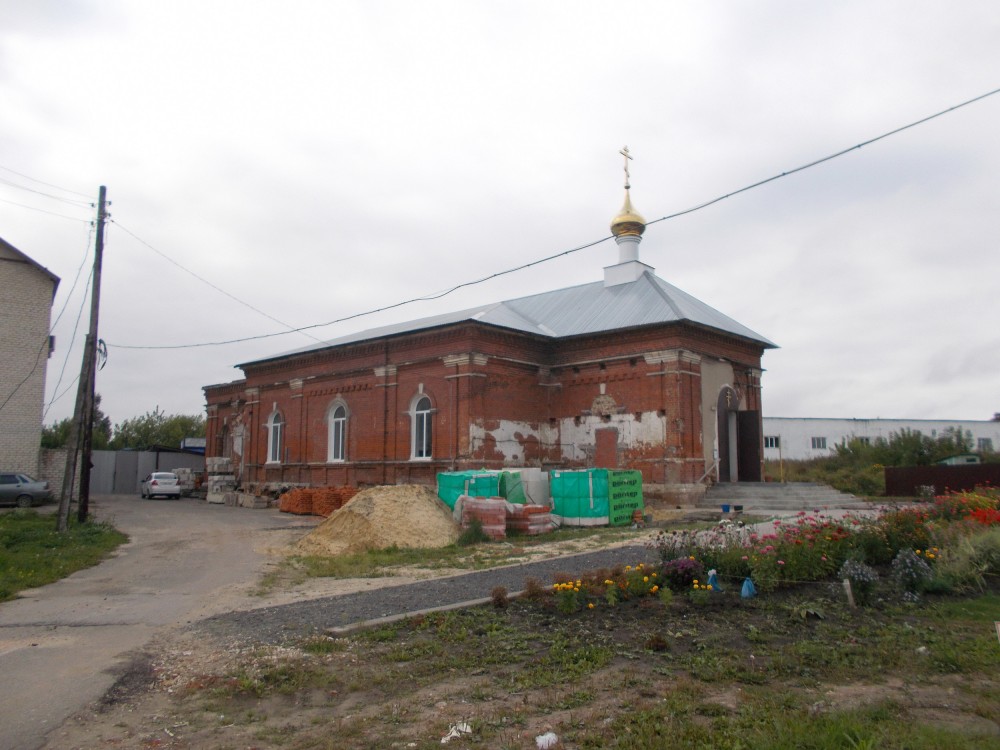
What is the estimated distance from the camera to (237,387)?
35.9m

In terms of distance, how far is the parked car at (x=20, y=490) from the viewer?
86.8ft

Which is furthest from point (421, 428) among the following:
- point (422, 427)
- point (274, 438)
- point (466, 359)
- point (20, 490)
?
point (20, 490)

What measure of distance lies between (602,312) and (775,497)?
26.6 ft

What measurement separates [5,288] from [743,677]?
32.1 metres

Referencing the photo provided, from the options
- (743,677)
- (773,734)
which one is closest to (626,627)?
(743,677)

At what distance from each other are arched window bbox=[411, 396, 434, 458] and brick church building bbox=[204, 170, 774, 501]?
0.05 metres

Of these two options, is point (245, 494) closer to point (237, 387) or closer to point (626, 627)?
point (237, 387)

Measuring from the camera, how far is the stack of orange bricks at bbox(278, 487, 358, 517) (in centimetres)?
2427

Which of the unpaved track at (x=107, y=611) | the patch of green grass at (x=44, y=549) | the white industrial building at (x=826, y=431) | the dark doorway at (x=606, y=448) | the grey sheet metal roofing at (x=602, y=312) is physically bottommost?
the unpaved track at (x=107, y=611)

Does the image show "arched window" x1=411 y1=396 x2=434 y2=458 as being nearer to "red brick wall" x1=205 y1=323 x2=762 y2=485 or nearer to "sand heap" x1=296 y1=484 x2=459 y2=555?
"red brick wall" x1=205 y1=323 x2=762 y2=485

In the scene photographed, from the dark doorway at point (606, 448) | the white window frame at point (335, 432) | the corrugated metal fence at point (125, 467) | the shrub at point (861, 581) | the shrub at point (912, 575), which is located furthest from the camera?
the corrugated metal fence at point (125, 467)

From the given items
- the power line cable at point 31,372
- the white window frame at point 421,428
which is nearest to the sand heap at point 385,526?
the white window frame at point 421,428

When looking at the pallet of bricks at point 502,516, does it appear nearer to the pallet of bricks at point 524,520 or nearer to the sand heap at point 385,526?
the pallet of bricks at point 524,520

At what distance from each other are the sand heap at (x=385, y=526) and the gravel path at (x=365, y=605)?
4342mm
